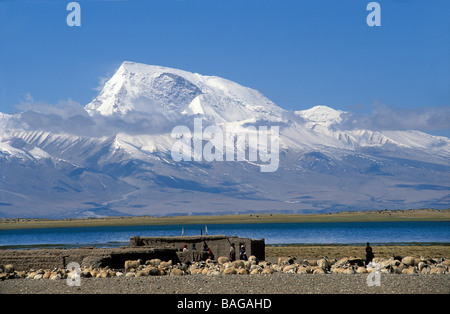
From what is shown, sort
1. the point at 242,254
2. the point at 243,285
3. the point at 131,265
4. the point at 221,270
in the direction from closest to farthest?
1. the point at 243,285
2. the point at 221,270
3. the point at 131,265
4. the point at 242,254

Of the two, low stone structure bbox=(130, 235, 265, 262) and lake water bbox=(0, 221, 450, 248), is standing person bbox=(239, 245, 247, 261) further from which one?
lake water bbox=(0, 221, 450, 248)

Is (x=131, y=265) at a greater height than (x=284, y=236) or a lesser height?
lesser

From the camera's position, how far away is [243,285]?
2342cm

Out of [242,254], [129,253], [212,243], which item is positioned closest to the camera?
[129,253]

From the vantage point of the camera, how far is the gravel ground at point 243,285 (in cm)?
2192

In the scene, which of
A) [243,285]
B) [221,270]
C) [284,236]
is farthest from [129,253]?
[284,236]

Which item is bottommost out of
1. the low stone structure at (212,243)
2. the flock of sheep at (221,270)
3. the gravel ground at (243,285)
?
the gravel ground at (243,285)

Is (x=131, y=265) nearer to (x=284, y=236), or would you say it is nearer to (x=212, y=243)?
(x=212, y=243)

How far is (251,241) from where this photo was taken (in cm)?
3869

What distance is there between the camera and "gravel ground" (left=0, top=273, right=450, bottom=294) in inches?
863

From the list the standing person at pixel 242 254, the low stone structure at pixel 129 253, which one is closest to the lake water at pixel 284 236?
the low stone structure at pixel 129 253

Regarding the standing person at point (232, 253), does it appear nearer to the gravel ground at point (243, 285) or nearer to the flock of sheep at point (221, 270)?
the flock of sheep at point (221, 270)

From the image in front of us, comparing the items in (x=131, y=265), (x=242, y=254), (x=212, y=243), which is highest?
(x=212, y=243)
